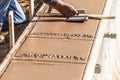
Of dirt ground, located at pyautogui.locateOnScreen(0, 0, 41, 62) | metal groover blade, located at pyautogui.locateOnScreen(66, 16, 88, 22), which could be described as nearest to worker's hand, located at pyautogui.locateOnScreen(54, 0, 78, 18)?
metal groover blade, located at pyautogui.locateOnScreen(66, 16, 88, 22)

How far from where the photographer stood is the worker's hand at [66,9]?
370 centimetres

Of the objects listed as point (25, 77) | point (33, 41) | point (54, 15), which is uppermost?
point (54, 15)

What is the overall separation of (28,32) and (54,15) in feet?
1.44

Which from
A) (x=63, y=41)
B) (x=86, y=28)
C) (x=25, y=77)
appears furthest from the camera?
(x=86, y=28)

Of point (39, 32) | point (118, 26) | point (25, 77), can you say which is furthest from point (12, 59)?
point (118, 26)

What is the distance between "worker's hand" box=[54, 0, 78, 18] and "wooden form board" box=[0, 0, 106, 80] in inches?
3.7

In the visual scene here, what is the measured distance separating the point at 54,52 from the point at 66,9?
668mm

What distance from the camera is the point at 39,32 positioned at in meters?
3.57

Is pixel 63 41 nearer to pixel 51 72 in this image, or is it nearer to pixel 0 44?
pixel 51 72

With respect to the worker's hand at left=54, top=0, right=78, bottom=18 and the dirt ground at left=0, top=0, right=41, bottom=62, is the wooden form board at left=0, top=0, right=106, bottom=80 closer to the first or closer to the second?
the worker's hand at left=54, top=0, right=78, bottom=18

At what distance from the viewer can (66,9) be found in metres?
3.70

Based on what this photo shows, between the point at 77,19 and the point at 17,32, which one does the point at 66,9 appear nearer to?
the point at 77,19

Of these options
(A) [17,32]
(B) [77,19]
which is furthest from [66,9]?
(A) [17,32]

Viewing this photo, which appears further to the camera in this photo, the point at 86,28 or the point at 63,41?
the point at 86,28
